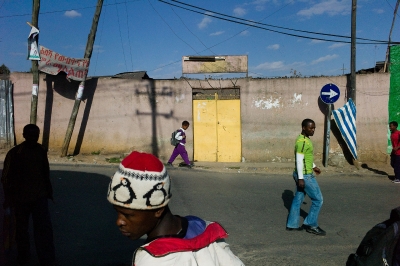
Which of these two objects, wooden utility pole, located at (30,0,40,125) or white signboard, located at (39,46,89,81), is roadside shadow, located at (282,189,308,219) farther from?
wooden utility pole, located at (30,0,40,125)

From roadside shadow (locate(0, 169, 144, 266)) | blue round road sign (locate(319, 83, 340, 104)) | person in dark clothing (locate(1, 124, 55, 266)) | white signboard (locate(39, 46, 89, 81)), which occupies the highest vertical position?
white signboard (locate(39, 46, 89, 81))

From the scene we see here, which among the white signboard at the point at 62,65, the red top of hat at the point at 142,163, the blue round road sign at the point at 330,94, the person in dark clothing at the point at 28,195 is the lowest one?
the person in dark clothing at the point at 28,195


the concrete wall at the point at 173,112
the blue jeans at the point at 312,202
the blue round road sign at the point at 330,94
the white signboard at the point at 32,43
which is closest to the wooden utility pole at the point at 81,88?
the concrete wall at the point at 173,112

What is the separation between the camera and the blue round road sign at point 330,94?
12.4 metres

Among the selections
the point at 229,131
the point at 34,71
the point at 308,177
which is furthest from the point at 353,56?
the point at 34,71

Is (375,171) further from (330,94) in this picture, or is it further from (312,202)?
(312,202)

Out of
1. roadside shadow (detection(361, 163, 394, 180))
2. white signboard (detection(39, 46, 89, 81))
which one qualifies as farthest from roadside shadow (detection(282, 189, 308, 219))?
white signboard (detection(39, 46, 89, 81))

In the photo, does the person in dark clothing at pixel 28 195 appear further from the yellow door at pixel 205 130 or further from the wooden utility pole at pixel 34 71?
the yellow door at pixel 205 130

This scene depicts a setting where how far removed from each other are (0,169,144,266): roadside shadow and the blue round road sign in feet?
25.0

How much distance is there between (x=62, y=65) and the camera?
12.7 m

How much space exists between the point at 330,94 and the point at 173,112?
537 cm

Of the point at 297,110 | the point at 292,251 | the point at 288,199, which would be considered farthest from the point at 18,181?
the point at 297,110

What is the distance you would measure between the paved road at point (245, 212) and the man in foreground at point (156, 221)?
10.4ft

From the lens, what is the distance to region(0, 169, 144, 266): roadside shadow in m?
4.82
